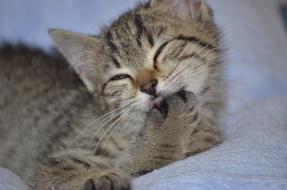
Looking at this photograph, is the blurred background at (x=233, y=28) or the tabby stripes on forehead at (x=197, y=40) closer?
the tabby stripes on forehead at (x=197, y=40)

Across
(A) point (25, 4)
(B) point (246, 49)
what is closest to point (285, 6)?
(B) point (246, 49)

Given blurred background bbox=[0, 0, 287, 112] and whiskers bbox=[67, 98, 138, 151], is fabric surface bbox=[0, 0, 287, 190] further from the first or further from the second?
whiskers bbox=[67, 98, 138, 151]

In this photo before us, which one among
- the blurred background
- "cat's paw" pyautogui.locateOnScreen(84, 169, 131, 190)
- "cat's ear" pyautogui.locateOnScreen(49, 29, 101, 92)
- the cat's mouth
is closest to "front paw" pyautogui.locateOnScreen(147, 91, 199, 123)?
the cat's mouth

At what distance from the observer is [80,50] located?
72.0 inches

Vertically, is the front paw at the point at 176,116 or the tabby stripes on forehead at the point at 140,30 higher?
the tabby stripes on forehead at the point at 140,30

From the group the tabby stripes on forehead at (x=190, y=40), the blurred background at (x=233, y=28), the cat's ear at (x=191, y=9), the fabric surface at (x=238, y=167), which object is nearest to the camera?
the fabric surface at (x=238, y=167)

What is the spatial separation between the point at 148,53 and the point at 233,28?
2.84 feet

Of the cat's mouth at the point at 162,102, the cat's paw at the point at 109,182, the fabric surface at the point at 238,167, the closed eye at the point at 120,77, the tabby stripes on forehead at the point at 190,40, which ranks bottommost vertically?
the fabric surface at the point at 238,167

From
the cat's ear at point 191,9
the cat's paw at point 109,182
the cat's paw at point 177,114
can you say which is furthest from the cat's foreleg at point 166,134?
the cat's ear at point 191,9

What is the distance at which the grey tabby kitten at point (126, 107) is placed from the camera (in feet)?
4.93

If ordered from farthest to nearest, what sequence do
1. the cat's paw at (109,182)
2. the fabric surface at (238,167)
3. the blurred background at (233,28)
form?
1. the blurred background at (233,28)
2. the cat's paw at (109,182)
3. the fabric surface at (238,167)

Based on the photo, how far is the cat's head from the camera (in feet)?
5.14

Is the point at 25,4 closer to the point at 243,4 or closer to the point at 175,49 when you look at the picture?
the point at 243,4

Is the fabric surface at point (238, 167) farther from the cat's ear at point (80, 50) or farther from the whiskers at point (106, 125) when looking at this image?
the cat's ear at point (80, 50)
